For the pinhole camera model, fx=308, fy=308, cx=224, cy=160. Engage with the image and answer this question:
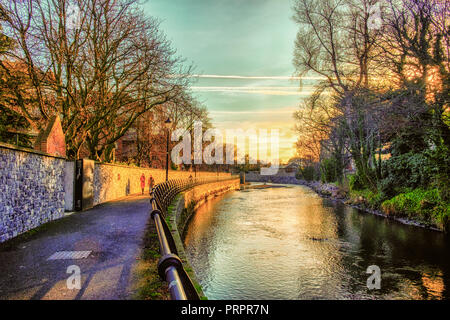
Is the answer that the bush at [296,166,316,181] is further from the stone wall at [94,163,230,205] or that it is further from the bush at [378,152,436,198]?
the stone wall at [94,163,230,205]

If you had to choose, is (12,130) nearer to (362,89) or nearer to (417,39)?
(362,89)

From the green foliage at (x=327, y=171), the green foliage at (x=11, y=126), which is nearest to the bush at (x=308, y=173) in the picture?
the green foliage at (x=327, y=171)

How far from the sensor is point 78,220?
32.4 ft

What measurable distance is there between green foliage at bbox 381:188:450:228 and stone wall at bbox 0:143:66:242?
1561cm

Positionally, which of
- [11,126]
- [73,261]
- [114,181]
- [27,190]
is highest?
[11,126]

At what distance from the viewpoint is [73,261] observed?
18.4 ft

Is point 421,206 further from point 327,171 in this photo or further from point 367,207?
point 327,171

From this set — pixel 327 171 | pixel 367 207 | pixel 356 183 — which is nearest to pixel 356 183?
pixel 356 183

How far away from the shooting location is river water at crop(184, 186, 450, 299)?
26.0ft

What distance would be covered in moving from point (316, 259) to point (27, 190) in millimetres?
8991

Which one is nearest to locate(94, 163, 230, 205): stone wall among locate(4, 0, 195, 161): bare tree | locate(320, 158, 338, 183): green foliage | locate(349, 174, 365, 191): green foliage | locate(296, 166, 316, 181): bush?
locate(4, 0, 195, 161): bare tree

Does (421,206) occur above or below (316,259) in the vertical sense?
above

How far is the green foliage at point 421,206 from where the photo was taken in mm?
14089
